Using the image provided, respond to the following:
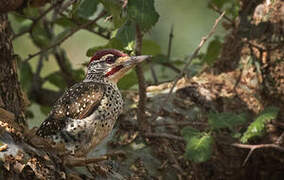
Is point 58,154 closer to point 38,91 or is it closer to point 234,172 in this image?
point 234,172

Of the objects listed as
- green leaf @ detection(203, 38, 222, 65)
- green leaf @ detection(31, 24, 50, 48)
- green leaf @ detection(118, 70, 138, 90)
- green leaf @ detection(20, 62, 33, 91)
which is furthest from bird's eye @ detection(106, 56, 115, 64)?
green leaf @ detection(20, 62, 33, 91)

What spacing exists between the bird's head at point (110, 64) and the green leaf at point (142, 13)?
0.48 metres

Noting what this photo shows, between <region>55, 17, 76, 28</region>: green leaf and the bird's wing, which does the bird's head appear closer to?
the bird's wing

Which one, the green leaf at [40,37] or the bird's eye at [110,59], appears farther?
the green leaf at [40,37]

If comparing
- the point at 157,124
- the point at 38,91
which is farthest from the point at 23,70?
the point at 157,124

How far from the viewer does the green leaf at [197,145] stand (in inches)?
143

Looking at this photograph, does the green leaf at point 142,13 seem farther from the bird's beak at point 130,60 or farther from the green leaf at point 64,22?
the green leaf at point 64,22

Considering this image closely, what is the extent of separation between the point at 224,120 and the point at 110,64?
930mm

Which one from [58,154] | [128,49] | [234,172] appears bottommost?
[234,172]

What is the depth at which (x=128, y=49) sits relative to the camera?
141 inches

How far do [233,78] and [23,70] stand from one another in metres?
2.15

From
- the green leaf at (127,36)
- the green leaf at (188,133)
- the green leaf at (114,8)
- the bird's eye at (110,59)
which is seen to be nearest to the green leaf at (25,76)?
the bird's eye at (110,59)

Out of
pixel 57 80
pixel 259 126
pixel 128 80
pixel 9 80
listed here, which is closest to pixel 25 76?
pixel 57 80

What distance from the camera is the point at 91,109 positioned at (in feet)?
11.9
